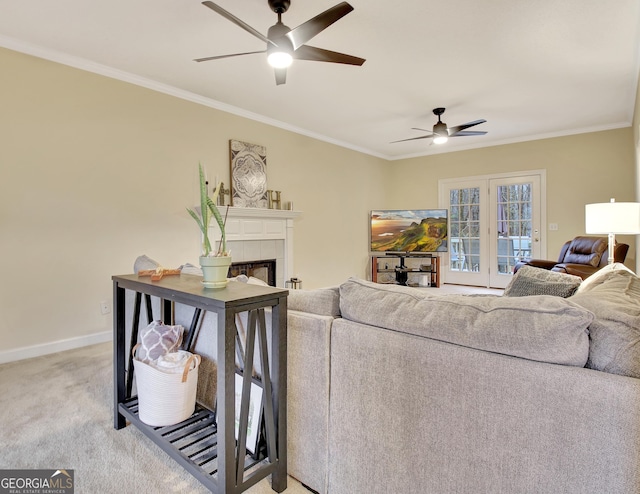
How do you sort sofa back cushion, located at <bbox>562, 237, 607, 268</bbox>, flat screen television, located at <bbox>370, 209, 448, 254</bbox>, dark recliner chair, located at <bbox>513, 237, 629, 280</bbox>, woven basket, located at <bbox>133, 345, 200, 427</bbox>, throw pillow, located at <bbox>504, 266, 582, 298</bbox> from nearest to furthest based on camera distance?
woven basket, located at <bbox>133, 345, 200, 427</bbox> → throw pillow, located at <bbox>504, 266, 582, 298</bbox> → dark recliner chair, located at <bbox>513, 237, 629, 280</bbox> → sofa back cushion, located at <bbox>562, 237, 607, 268</bbox> → flat screen television, located at <bbox>370, 209, 448, 254</bbox>

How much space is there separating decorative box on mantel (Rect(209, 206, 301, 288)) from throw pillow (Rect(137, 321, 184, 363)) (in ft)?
7.47

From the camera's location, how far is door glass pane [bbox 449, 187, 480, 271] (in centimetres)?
622

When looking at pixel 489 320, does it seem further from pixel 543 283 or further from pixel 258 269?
pixel 258 269

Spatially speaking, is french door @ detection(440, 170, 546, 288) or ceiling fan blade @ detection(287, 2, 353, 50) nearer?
ceiling fan blade @ detection(287, 2, 353, 50)

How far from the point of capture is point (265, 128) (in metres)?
4.66

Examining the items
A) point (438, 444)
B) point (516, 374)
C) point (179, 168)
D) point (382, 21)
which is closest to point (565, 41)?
point (382, 21)

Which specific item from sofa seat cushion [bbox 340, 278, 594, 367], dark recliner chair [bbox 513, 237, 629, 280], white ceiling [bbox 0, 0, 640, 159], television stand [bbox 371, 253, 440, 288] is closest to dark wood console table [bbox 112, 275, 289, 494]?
sofa seat cushion [bbox 340, 278, 594, 367]

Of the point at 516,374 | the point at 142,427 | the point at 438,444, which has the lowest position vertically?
the point at 142,427

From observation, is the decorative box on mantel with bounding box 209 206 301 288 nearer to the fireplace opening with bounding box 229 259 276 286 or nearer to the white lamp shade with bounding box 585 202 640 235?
the fireplace opening with bounding box 229 259 276 286

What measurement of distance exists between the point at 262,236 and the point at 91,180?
76.2 inches

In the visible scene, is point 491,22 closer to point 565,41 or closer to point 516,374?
point 565,41

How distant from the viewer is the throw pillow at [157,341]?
65.7 inches

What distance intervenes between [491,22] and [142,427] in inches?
129

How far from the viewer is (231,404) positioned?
122 cm
